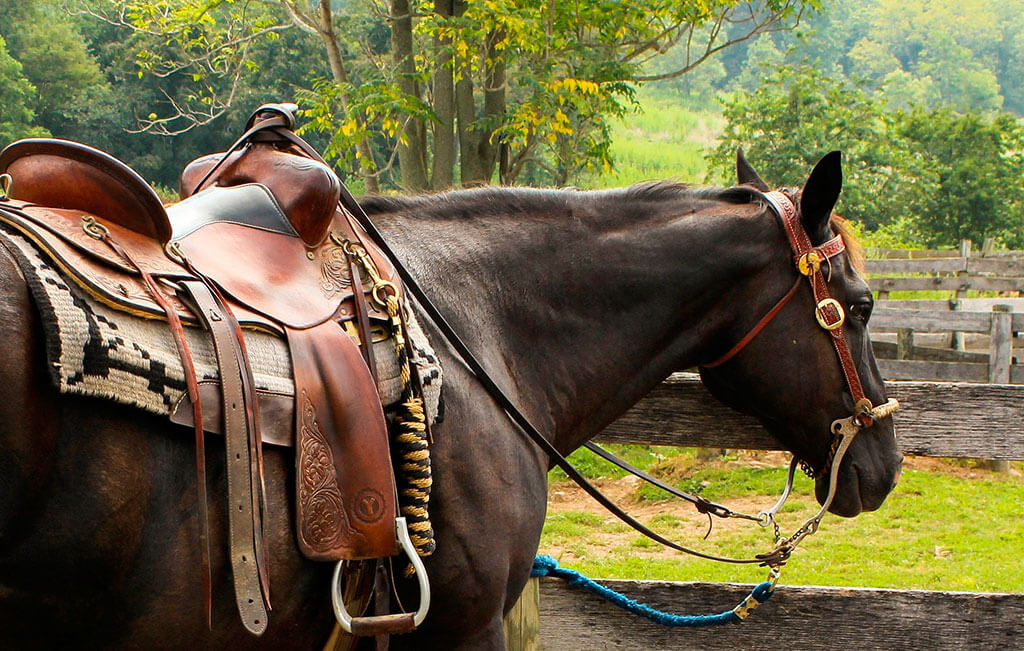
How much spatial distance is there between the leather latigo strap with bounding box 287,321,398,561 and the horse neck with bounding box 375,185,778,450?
521 mm

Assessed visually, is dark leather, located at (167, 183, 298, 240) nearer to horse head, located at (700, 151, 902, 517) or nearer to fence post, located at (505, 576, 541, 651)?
horse head, located at (700, 151, 902, 517)

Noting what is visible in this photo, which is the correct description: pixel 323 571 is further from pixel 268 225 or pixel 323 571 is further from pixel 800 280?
pixel 800 280

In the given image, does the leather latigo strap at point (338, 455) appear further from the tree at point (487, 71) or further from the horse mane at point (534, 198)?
the tree at point (487, 71)

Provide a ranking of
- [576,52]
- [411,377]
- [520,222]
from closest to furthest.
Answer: [411,377] → [520,222] → [576,52]

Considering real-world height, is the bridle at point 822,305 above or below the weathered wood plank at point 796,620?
above

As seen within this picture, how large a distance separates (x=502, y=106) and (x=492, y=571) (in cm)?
754

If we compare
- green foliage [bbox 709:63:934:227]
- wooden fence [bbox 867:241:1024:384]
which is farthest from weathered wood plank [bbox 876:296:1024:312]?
green foliage [bbox 709:63:934:227]

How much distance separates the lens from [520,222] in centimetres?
245

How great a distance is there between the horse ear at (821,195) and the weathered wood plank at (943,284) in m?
12.5

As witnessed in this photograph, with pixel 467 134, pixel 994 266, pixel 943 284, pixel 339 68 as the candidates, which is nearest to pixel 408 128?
pixel 467 134

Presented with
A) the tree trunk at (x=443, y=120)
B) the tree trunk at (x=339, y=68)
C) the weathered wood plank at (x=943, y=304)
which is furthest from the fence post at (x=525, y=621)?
the weathered wood plank at (x=943, y=304)

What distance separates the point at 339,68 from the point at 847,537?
6.66 metres

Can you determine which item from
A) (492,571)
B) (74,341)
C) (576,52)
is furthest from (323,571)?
(576,52)

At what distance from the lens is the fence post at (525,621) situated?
284 centimetres
